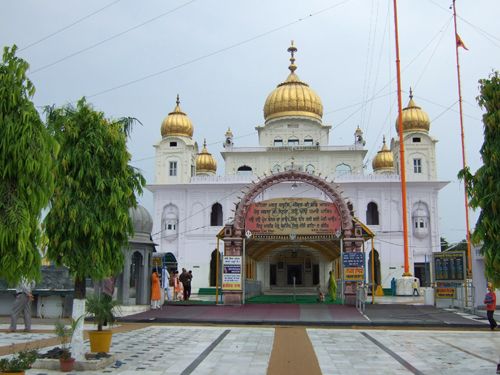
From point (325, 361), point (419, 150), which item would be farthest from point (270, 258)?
point (325, 361)

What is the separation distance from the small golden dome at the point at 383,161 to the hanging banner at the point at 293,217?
2174cm

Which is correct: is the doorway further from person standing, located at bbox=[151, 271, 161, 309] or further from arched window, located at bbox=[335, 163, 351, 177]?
person standing, located at bbox=[151, 271, 161, 309]

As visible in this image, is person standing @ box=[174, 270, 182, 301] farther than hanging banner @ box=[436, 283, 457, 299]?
Yes

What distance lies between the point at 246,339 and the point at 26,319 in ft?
17.8

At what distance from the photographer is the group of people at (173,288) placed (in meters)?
19.8

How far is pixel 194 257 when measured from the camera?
39.2 metres

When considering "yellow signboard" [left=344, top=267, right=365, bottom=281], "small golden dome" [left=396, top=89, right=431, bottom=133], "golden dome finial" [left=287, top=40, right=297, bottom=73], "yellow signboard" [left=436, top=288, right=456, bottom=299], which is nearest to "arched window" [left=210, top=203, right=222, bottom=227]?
"golden dome finial" [left=287, top=40, right=297, bottom=73]

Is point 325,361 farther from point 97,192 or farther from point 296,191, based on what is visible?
point 296,191

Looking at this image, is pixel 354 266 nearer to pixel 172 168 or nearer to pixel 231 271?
pixel 231 271

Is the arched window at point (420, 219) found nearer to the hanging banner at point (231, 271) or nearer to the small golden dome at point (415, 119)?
the small golden dome at point (415, 119)

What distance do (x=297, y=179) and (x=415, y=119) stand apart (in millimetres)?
21075

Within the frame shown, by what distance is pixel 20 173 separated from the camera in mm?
5832

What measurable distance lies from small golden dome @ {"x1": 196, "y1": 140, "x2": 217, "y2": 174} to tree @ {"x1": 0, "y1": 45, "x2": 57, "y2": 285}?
3710cm

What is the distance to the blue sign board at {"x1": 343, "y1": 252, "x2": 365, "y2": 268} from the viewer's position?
68.4 feet
